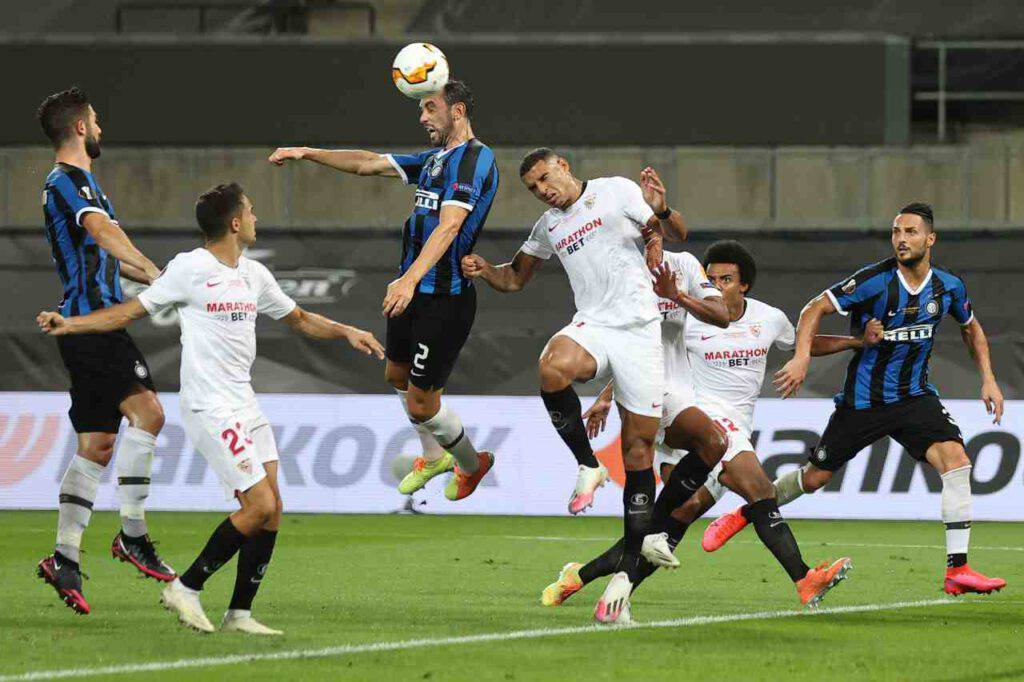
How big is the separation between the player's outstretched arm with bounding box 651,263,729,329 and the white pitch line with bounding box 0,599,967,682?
156cm

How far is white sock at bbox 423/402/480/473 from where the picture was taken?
32.1ft

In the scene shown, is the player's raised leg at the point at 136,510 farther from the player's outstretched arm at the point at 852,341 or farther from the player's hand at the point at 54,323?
the player's outstretched arm at the point at 852,341

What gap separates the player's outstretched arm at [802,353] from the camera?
A: 9.38 meters

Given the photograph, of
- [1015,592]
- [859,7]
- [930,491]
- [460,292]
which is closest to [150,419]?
[460,292]

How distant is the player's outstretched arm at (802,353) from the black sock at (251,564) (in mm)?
2881

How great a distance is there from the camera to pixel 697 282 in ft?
30.6

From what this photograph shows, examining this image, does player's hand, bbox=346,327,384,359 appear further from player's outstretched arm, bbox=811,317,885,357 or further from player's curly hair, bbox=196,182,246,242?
player's outstretched arm, bbox=811,317,885,357

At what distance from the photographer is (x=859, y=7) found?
1004 inches

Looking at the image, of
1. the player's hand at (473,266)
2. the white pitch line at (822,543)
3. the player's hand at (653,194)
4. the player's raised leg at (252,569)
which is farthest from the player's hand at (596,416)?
the white pitch line at (822,543)

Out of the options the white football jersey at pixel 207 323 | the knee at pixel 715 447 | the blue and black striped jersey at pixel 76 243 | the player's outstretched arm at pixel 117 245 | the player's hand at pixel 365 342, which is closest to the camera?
the white football jersey at pixel 207 323

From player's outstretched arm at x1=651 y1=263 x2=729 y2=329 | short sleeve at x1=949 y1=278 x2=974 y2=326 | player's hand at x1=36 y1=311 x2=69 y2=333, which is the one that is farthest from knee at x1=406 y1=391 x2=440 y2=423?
short sleeve at x1=949 y1=278 x2=974 y2=326

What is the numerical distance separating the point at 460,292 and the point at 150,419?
1.83 meters

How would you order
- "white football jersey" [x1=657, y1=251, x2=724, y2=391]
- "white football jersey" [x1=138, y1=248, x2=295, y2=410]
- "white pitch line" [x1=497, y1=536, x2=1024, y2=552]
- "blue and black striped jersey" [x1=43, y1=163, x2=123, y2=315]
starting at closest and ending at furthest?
"white football jersey" [x1=138, y1=248, x2=295, y2=410] → "blue and black striped jersey" [x1=43, y1=163, x2=123, y2=315] → "white football jersey" [x1=657, y1=251, x2=724, y2=391] → "white pitch line" [x1=497, y1=536, x2=1024, y2=552]

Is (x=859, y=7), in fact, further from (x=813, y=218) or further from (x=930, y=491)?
(x=930, y=491)
